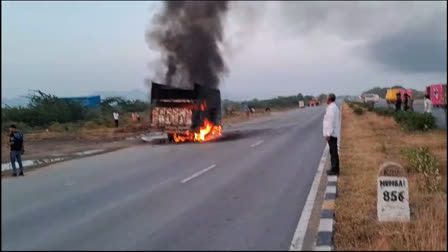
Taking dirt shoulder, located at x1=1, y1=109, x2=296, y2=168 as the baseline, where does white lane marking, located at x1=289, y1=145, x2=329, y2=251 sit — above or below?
below

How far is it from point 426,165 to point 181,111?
37.7 ft

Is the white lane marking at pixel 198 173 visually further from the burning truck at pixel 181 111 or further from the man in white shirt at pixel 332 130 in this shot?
the burning truck at pixel 181 111

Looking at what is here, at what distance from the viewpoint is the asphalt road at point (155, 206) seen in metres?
2.82

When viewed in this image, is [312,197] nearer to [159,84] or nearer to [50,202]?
[50,202]

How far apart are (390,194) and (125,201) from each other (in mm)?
2660

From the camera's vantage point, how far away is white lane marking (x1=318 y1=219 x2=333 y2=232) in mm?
5453

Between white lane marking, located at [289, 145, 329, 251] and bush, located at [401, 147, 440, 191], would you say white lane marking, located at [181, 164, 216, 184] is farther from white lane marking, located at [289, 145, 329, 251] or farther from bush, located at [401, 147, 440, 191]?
bush, located at [401, 147, 440, 191]

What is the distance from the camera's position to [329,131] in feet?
31.8

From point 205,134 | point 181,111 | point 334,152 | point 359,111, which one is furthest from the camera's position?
point 359,111

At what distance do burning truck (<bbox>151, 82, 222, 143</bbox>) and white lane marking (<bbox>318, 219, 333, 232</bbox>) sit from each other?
12245 mm

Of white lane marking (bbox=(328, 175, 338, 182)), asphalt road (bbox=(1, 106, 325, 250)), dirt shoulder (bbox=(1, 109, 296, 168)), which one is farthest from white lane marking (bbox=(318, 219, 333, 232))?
white lane marking (bbox=(328, 175, 338, 182))

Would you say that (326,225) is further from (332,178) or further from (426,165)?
(332,178)

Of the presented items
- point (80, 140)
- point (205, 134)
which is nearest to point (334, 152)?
point (80, 140)

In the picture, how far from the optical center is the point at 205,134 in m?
19.0
